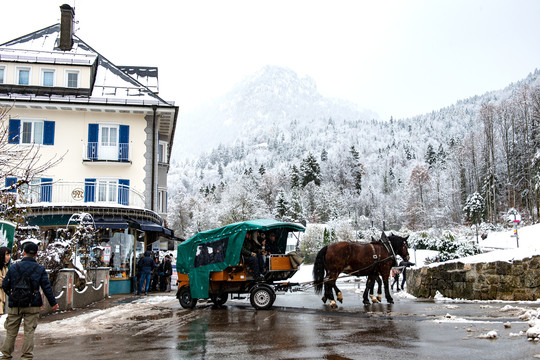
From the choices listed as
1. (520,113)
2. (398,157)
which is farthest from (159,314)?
(398,157)

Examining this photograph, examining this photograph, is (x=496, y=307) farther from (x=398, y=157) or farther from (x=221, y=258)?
(x=398, y=157)

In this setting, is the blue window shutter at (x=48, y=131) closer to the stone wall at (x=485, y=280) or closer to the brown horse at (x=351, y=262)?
the brown horse at (x=351, y=262)

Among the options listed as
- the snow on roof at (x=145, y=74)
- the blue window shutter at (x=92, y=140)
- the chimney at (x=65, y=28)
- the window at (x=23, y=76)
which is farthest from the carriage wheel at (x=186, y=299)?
the chimney at (x=65, y=28)

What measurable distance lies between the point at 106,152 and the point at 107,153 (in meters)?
0.08

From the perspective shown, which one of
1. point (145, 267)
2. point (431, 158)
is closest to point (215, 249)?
point (145, 267)

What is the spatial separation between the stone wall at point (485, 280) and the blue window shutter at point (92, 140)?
18.2m

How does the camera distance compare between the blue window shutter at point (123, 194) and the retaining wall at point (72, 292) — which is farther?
the blue window shutter at point (123, 194)

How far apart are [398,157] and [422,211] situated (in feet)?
245

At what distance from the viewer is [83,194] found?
2606cm

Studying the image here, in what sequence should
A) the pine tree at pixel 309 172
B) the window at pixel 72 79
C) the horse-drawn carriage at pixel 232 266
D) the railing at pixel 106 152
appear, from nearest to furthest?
the horse-drawn carriage at pixel 232 266, the railing at pixel 106 152, the window at pixel 72 79, the pine tree at pixel 309 172

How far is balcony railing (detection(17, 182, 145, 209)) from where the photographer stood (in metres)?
25.8

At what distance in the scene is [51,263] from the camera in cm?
1596

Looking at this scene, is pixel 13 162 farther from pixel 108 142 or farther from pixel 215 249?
pixel 215 249

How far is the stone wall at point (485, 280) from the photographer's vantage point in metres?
14.3
